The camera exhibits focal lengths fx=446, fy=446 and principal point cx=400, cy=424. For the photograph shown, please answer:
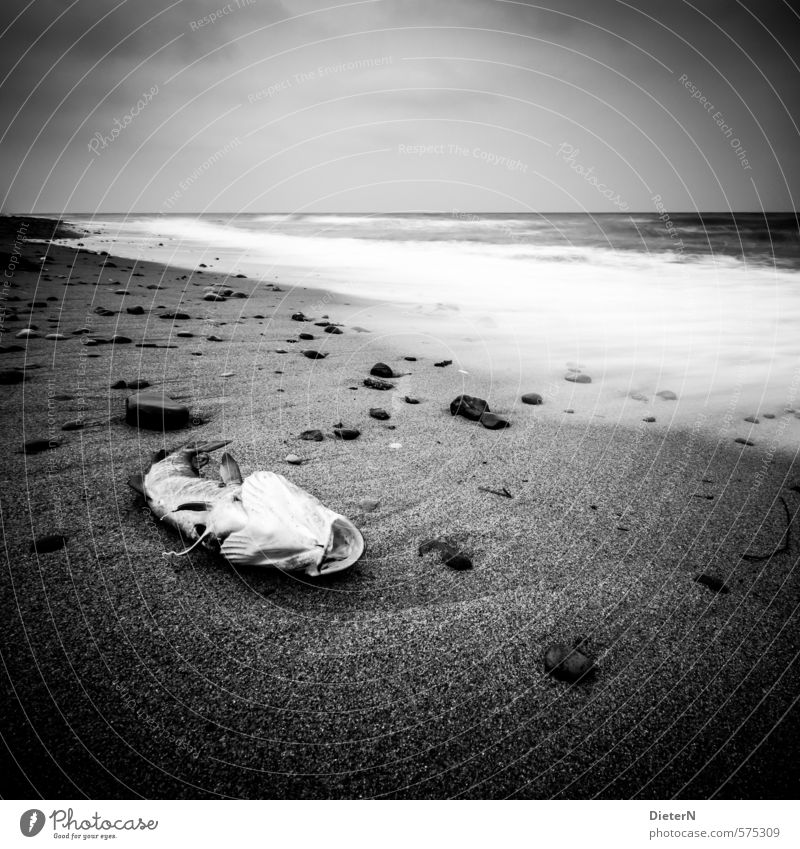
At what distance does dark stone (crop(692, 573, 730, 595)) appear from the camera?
93.2 inches

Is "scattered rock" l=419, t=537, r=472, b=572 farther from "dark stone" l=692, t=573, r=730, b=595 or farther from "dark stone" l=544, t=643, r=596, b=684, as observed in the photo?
"dark stone" l=692, t=573, r=730, b=595

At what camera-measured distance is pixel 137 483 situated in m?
2.78

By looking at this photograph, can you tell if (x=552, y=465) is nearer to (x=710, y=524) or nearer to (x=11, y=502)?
(x=710, y=524)

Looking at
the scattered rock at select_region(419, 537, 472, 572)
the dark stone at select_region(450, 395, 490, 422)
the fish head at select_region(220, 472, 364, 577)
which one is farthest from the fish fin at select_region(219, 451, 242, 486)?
the dark stone at select_region(450, 395, 490, 422)

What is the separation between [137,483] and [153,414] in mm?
1014

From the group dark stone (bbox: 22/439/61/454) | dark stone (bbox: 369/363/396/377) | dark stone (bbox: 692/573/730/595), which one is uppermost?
dark stone (bbox: 369/363/396/377)

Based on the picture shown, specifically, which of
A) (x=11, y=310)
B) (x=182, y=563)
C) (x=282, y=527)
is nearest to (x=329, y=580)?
(x=282, y=527)

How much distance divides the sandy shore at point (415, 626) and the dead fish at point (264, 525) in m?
0.14

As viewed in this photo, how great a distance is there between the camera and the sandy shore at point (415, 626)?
1.56m

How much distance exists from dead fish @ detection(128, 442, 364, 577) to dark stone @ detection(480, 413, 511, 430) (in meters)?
2.17

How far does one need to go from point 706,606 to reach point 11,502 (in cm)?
391

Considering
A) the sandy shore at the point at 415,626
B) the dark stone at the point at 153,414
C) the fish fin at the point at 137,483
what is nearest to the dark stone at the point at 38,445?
the sandy shore at the point at 415,626

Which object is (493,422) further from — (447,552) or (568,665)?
(568,665)

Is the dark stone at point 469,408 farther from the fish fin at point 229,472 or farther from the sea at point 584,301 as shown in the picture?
the fish fin at point 229,472
